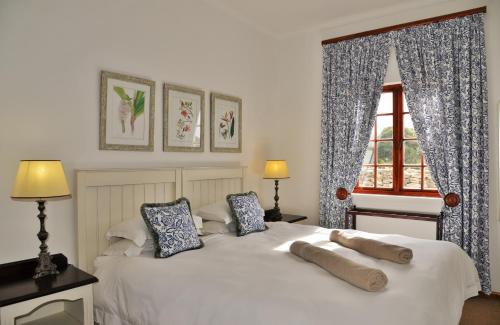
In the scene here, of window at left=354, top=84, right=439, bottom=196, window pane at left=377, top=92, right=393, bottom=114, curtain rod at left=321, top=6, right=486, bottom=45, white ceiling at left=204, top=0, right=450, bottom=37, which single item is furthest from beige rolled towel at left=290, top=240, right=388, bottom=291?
curtain rod at left=321, top=6, right=486, bottom=45

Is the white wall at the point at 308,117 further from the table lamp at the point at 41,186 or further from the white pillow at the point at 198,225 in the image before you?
the table lamp at the point at 41,186

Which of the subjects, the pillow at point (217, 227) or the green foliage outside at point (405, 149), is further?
the green foliage outside at point (405, 149)

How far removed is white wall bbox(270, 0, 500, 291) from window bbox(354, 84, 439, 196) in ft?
0.53

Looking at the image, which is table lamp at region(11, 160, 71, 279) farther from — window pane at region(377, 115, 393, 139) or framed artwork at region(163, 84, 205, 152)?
window pane at region(377, 115, 393, 139)

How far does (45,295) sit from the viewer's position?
192cm

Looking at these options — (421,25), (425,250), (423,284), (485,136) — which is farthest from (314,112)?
(423,284)

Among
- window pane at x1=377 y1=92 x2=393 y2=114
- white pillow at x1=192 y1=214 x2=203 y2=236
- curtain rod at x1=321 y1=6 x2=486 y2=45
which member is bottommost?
white pillow at x1=192 y1=214 x2=203 y2=236

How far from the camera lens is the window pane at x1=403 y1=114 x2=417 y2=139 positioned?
403 centimetres

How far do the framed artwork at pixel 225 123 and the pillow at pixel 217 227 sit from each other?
90 centimetres

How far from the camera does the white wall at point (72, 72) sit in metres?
2.34

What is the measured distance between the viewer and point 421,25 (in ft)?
12.4

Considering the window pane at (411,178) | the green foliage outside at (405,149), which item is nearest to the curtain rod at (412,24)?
the green foliage outside at (405,149)

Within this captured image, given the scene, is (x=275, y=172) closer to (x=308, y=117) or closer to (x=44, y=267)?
(x=308, y=117)

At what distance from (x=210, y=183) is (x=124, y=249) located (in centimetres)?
133
